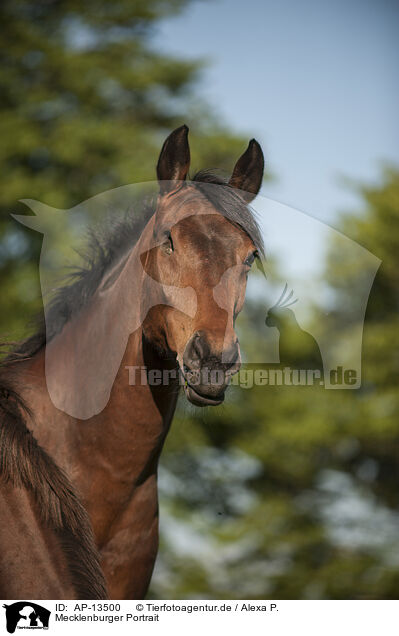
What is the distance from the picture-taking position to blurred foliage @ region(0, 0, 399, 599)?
14195 mm

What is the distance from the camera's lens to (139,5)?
15930 mm

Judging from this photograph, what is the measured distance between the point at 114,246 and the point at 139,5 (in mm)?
14011

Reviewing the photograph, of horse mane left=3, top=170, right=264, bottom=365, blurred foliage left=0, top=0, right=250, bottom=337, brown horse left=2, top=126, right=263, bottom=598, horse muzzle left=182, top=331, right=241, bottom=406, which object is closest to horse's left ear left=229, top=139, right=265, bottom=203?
brown horse left=2, top=126, right=263, bottom=598

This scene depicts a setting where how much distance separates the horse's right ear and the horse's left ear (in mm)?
294

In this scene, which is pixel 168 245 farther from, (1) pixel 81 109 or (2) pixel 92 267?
(1) pixel 81 109

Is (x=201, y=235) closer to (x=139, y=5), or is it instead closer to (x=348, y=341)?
(x=348, y=341)

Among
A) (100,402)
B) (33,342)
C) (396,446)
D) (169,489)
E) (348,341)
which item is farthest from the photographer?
(396,446)

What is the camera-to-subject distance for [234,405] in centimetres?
1377

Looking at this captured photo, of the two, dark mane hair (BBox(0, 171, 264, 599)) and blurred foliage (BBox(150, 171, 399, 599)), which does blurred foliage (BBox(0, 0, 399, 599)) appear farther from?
dark mane hair (BBox(0, 171, 264, 599))

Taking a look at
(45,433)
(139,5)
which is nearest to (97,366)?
(45,433)

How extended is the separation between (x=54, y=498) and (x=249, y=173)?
1.92m

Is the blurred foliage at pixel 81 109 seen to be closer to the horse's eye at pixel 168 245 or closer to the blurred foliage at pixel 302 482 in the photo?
the blurred foliage at pixel 302 482
